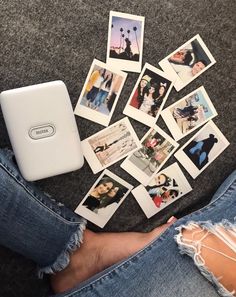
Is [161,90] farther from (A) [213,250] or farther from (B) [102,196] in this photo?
(A) [213,250]

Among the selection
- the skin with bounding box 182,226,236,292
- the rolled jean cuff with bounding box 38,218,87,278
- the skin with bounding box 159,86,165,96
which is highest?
the skin with bounding box 159,86,165,96

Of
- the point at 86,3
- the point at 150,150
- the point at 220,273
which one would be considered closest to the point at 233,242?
the point at 220,273

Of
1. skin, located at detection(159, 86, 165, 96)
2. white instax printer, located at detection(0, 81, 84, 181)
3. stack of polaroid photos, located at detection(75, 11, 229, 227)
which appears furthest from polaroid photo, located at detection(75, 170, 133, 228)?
skin, located at detection(159, 86, 165, 96)

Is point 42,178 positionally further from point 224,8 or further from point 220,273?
point 224,8

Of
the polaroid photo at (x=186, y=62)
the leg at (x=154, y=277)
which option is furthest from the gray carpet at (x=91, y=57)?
the leg at (x=154, y=277)

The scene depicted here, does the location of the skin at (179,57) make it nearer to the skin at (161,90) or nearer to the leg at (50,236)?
the skin at (161,90)

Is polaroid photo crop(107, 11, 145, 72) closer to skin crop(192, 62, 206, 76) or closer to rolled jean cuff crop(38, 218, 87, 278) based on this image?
skin crop(192, 62, 206, 76)
